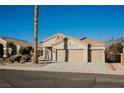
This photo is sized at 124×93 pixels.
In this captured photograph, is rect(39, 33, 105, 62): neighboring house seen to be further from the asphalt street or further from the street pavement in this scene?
the asphalt street

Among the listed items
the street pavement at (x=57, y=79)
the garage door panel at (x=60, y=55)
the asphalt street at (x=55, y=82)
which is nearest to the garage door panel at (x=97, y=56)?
the garage door panel at (x=60, y=55)

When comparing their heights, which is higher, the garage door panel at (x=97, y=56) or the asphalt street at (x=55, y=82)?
the garage door panel at (x=97, y=56)

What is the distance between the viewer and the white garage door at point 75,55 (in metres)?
36.1

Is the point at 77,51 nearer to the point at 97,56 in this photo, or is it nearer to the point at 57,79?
the point at 97,56

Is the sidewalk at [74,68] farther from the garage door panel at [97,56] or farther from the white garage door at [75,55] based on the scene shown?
the white garage door at [75,55]

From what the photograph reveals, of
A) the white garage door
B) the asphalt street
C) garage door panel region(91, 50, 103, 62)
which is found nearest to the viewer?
the asphalt street

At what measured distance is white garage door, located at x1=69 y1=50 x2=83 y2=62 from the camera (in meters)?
36.1

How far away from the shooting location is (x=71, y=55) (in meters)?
36.7

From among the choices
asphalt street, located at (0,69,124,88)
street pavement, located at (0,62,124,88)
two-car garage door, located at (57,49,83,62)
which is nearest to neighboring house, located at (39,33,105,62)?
two-car garage door, located at (57,49,83,62)

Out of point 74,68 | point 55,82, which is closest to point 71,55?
point 74,68

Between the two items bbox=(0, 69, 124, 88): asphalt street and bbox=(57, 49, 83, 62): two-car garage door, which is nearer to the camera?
bbox=(0, 69, 124, 88): asphalt street

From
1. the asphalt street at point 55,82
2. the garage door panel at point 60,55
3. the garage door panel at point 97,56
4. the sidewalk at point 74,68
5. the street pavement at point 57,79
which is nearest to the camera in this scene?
the asphalt street at point 55,82

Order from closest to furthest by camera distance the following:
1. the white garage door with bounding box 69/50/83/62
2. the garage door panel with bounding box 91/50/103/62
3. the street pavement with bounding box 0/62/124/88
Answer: the street pavement with bounding box 0/62/124/88 → the garage door panel with bounding box 91/50/103/62 → the white garage door with bounding box 69/50/83/62
